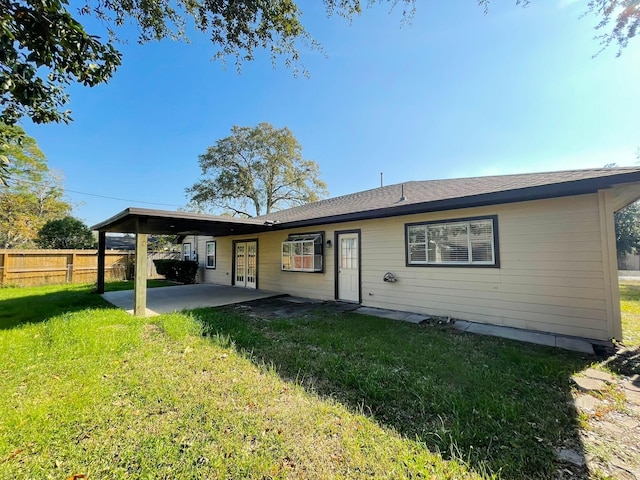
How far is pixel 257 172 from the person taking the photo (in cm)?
2212

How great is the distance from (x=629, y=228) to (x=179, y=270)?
26.3 meters

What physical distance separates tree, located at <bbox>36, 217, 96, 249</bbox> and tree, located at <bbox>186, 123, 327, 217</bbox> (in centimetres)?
802

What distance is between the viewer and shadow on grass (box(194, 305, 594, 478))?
2.05 meters

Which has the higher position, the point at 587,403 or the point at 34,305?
the point at 34,305

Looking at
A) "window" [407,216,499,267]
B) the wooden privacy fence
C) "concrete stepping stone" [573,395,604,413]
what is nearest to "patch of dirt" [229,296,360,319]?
"window" [407,216,499,267]

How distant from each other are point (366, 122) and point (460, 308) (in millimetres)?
8289

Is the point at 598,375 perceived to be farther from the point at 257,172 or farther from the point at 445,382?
the point at 257,172

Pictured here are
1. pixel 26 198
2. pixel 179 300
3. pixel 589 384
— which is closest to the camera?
pixel 589 384

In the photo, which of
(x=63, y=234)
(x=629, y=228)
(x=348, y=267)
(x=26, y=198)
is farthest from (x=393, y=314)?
(x=26, y=198)

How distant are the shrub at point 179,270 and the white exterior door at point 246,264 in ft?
10.9

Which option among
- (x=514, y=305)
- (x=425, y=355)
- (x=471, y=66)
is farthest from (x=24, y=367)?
(x=471, y=66)

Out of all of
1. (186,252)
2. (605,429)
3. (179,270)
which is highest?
(186,252)

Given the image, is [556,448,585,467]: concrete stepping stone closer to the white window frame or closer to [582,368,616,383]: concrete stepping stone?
[582,368,616,383]: concrete stepping stone

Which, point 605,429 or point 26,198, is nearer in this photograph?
point 605,429
